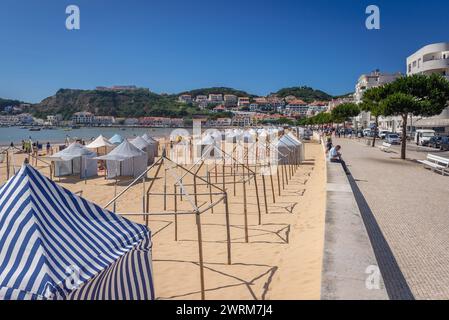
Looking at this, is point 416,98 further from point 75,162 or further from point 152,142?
point 75,162

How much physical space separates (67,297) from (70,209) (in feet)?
4.33

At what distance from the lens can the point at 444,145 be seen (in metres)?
33.7

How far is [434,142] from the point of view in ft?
122

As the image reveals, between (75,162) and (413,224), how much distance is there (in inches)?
741

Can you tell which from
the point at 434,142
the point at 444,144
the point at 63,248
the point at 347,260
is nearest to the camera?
the point at 63,248

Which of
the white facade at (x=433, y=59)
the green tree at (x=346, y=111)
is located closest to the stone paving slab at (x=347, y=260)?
the white facade at (x=433, y=59)

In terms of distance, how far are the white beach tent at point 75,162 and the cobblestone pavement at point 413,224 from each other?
13891mm

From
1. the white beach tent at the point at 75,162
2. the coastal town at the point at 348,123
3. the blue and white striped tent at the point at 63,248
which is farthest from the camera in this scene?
the coastal town at the point at 348,123

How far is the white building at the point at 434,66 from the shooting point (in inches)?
1876

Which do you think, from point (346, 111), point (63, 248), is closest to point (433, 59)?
point (346, 111)

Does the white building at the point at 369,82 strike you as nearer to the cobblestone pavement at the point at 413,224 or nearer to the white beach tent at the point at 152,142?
the white beach tent at the point at 152,142

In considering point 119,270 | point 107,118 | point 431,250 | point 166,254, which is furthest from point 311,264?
point 107,118

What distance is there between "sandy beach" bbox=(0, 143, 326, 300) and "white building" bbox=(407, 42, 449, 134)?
3889 cm

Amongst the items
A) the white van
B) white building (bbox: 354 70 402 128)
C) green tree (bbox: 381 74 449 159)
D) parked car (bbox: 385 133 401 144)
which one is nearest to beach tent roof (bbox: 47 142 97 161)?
green tree (bbox: 381 74 449 159)
